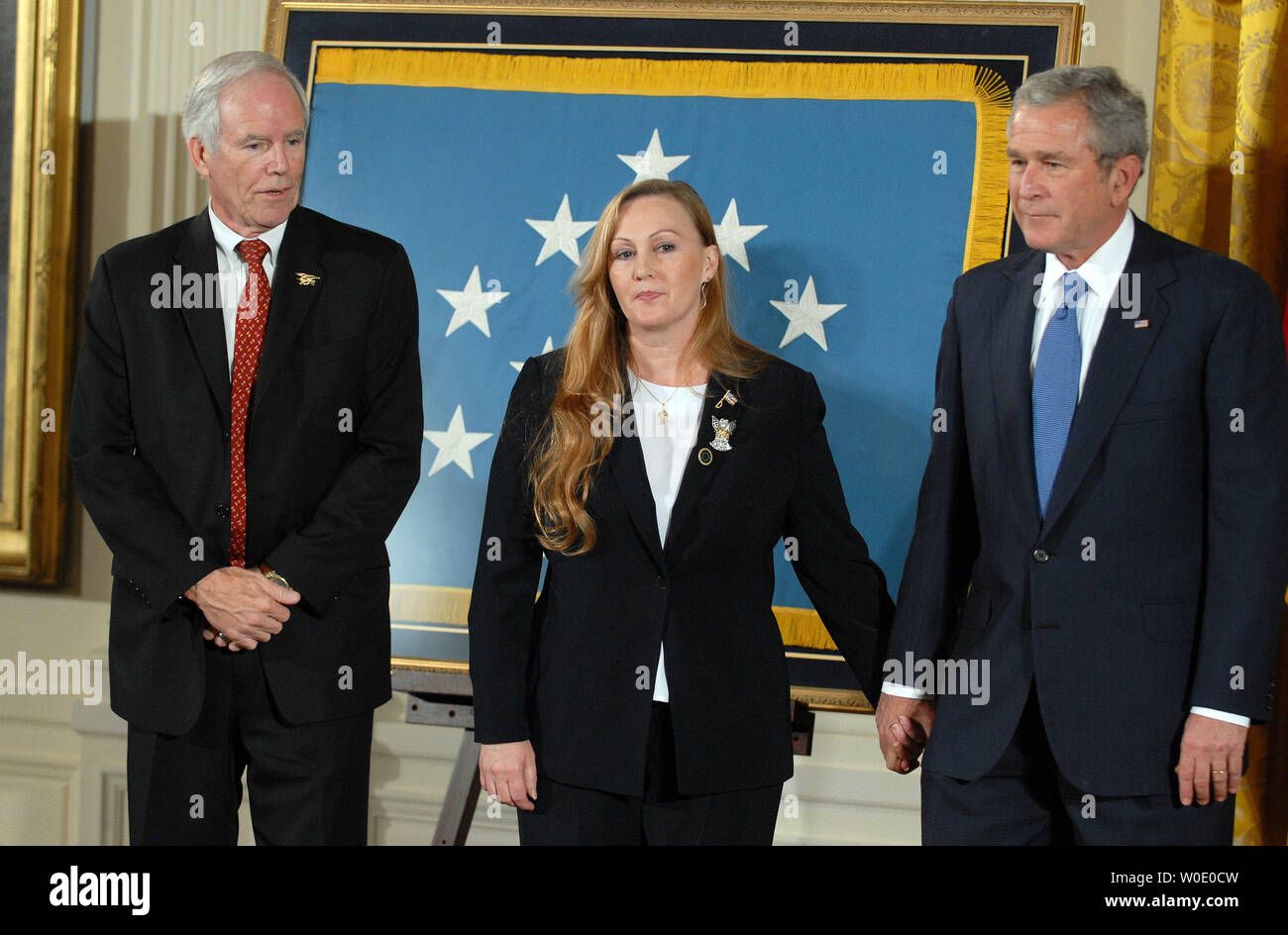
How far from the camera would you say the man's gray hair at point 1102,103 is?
7.75ft

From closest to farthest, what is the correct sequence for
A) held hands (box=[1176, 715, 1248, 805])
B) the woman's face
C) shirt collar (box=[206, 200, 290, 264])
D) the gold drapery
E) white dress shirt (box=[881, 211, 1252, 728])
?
1. held hands (box=[1176, 715, 1248, 805])
2. white dress shirt (box=[881, 211, 1252, 728])
3. the woman's face
4. shirt collar (box=[206, 200, 290, 264])
5. the gold drapery

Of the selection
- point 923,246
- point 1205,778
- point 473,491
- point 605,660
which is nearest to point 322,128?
point 473,491

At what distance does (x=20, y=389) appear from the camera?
157 inches

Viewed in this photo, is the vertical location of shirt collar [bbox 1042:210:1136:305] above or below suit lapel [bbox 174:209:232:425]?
above

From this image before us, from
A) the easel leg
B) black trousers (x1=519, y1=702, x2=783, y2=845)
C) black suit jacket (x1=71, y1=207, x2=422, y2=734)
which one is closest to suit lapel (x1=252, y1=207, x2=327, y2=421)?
black suit jacket (x1=71, y1=207, x2=422, y2=734)

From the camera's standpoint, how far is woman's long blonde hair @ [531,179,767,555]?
2.49m

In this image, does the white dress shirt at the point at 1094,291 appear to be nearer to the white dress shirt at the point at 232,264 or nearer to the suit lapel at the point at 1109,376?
the suit lapel at the point at 1109,376

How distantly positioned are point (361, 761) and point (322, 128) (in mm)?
1808

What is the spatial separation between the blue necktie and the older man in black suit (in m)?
1.21

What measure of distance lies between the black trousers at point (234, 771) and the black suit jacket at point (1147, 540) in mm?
1178

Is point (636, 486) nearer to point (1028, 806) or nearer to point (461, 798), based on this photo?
point (1028, 806)

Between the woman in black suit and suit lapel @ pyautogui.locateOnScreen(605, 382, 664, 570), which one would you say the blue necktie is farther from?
suit lapel @ pyautogui.locateOnScreen(605, 382, 664, 570)

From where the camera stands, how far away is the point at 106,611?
13.6ft
